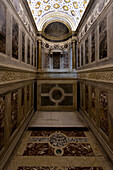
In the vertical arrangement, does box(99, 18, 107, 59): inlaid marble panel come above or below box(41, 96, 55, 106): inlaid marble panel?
above

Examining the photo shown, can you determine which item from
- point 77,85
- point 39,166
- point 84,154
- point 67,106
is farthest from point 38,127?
point 77,85

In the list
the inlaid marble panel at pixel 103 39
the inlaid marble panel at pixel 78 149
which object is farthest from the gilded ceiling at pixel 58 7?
the inlaid marble panel at pixel 78 149

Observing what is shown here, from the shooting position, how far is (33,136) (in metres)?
3.41

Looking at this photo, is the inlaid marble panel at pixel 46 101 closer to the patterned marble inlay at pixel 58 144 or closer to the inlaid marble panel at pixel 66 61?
the patterned marble inlay at pixel 58 144

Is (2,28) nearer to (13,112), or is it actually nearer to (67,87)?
(13,112)

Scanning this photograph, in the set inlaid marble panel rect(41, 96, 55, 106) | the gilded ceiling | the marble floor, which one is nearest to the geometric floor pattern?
the marble floor

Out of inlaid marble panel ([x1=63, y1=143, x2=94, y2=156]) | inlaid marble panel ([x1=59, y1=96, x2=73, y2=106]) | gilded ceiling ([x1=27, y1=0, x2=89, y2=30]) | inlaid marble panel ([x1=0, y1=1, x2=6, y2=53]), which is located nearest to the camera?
inlaid marble panel ([x1=0, y1=1, x2=6, y2=53])

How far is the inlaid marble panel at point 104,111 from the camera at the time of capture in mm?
2639

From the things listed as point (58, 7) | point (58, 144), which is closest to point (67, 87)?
point (58, 144)

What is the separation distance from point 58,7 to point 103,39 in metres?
5.00

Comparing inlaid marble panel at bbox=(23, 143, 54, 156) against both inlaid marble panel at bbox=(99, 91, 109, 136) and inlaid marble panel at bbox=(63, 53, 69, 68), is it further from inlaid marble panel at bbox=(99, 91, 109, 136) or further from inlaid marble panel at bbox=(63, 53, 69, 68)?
inlaid marble panel at bbox=(63, 53, 69, 68)

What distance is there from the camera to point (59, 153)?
266 cm

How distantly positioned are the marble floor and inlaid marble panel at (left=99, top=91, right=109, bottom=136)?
24.9 inches

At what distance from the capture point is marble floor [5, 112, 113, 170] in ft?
7.55
